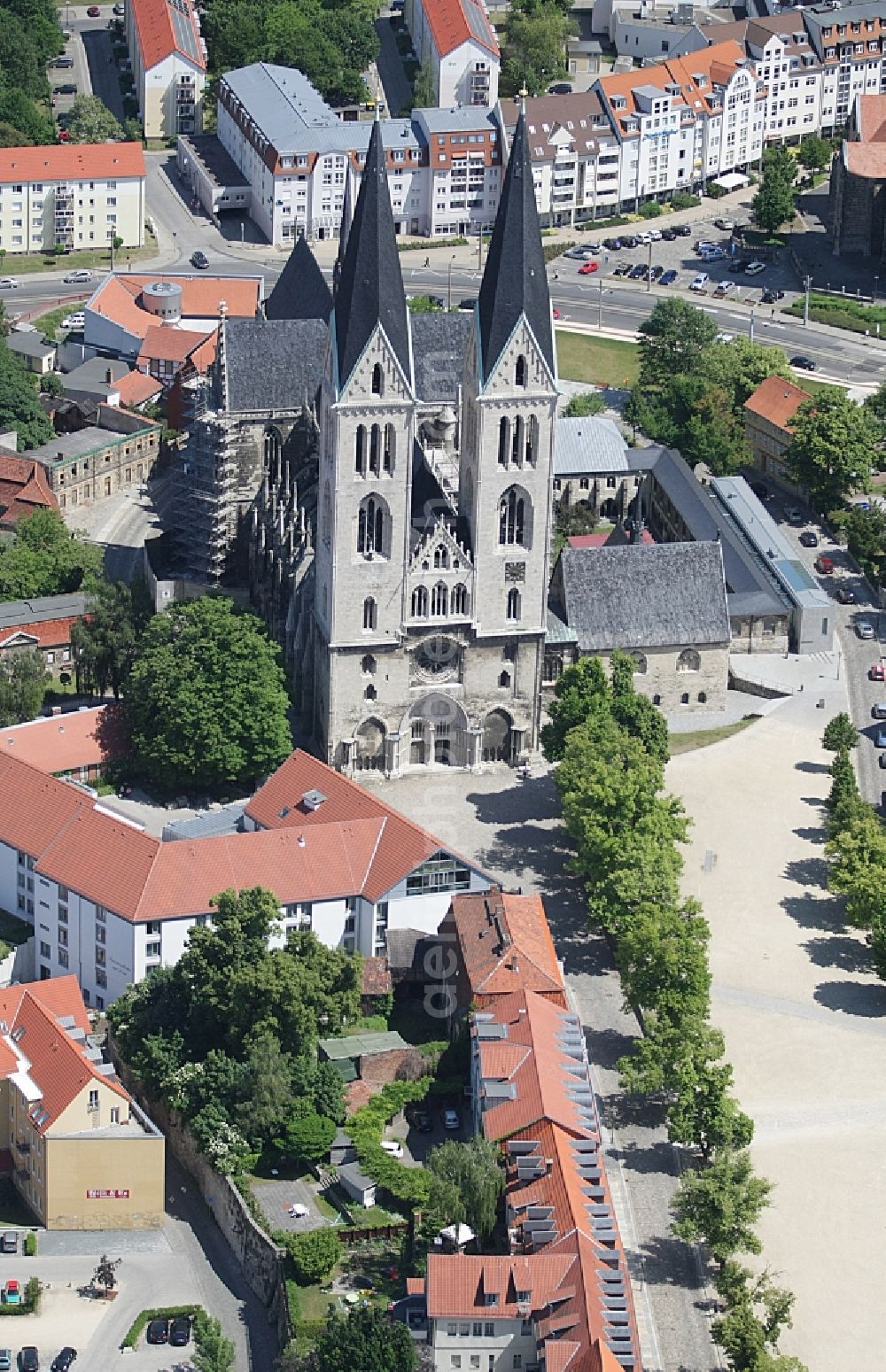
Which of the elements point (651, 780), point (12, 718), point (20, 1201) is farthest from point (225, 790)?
point (20, 1201)

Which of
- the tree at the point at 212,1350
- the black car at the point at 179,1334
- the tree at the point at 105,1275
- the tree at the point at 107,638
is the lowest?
the black car at the point at 179,1334

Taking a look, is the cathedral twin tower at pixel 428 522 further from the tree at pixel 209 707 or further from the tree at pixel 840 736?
the tree at pixel 840 736

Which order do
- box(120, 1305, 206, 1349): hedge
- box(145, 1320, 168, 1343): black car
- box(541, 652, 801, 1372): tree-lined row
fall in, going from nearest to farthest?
box(145, 1320, 168, 1343): black car < box(120, 1305, 206, 1349): hedge < box(541, 652, 801, 1372): tree-lined row

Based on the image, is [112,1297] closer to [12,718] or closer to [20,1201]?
[20,1201]

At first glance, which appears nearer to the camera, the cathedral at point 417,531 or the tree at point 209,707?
the cathedral at point 417,531

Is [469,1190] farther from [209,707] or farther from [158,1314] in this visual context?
[209,707]

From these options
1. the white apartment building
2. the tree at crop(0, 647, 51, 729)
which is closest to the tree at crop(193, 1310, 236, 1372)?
the white apartment building

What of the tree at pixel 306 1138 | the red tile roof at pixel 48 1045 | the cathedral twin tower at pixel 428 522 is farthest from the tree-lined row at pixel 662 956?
the red tile roof at pixel 48 1045

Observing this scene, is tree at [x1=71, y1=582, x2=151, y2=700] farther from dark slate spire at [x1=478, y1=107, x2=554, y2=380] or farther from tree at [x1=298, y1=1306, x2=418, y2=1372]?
tree at [x1=298, y1=1306, x2=418, y2=1372]
